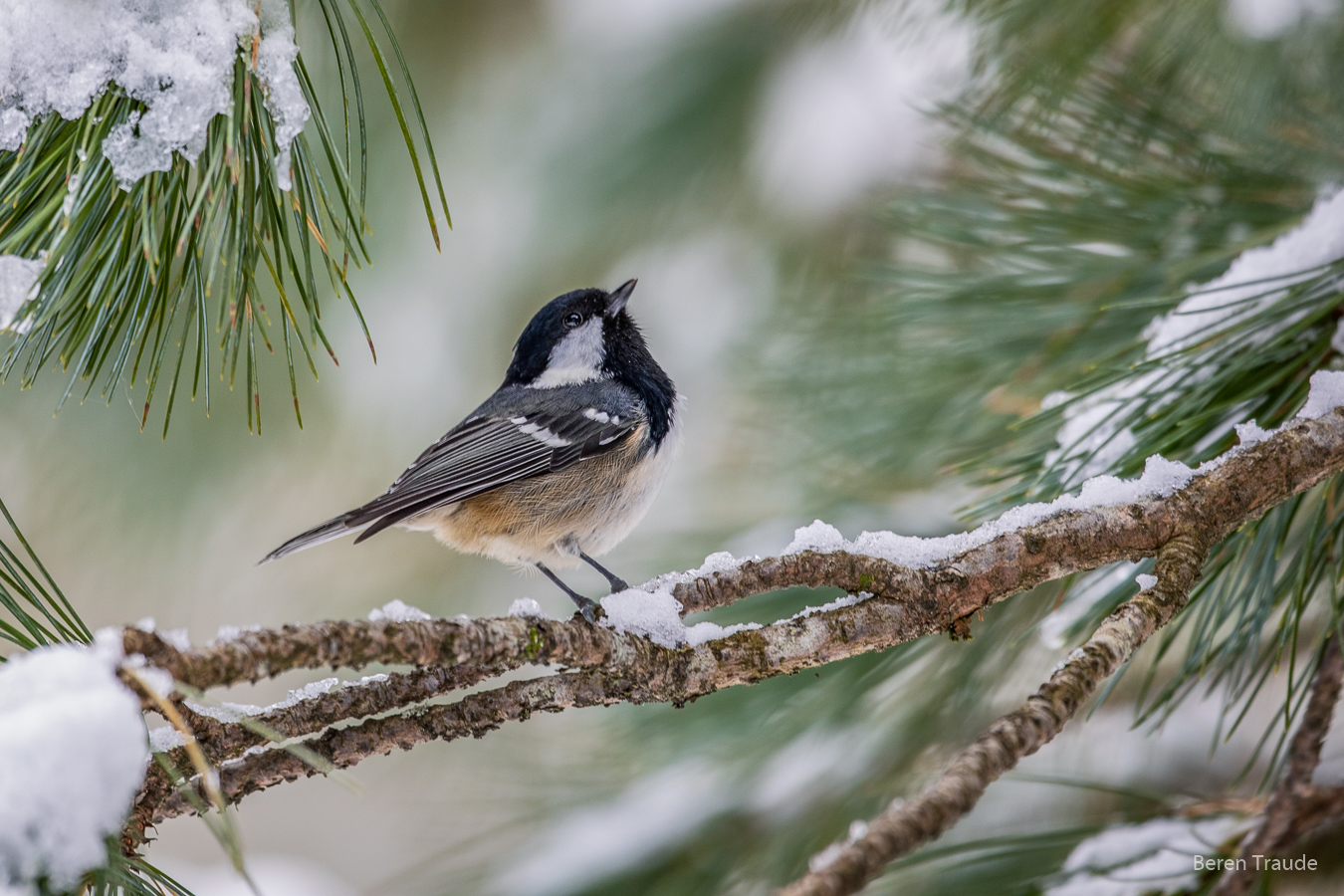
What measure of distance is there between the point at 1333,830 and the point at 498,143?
6.62ft

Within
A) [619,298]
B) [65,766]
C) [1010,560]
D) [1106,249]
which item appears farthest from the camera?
[619,298]

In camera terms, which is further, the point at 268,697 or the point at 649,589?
the point at 268,697

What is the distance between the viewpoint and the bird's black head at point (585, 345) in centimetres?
196

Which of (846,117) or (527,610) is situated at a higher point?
(846,117)

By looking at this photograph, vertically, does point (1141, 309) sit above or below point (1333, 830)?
above

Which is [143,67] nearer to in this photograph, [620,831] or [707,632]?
[707,632]

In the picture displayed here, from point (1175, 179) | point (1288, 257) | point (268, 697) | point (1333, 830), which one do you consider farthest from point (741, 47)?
point (268, 697)

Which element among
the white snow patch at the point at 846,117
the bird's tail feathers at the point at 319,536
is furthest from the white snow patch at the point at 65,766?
the white snow patch at the point at 846,117

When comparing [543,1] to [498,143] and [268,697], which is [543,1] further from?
[268,697]

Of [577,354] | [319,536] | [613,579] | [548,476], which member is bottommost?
[613,579]

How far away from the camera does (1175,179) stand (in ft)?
4.40

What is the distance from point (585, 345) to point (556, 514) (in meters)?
0.47

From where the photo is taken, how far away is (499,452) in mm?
1731

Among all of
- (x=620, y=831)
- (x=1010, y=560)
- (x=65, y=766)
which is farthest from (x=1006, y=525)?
(x=620, y=831)
